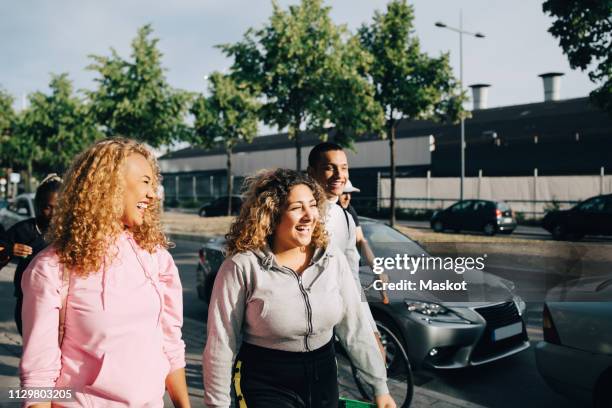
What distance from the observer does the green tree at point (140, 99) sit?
20359 mm

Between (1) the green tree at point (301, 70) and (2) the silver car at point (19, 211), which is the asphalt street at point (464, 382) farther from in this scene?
(1) the green tree at point (301, 70)

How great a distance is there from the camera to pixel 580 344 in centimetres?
394

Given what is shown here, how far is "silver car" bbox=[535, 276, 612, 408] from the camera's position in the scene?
379cm

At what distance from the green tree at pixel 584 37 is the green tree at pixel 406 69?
6446 millimetres

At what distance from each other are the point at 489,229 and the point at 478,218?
0.64m

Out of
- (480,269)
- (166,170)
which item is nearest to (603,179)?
(480,269)

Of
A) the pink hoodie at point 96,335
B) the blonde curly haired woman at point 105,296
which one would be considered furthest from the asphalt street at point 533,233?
the pink hoodie at point 96,335

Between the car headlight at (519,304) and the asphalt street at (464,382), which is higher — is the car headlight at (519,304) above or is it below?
Result: above

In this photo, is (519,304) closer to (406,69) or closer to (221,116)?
(406,69)

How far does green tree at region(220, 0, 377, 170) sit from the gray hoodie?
14244mm

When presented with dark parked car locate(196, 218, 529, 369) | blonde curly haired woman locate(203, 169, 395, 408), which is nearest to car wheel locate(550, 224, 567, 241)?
dark parked car locate(196, 218, 529, 369)

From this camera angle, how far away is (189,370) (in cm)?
534

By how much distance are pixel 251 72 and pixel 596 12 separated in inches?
354

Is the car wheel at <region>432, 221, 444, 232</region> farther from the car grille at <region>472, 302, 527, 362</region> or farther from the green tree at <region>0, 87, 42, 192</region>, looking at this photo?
the green tree at <region>0, 87, 42, 192</region>
